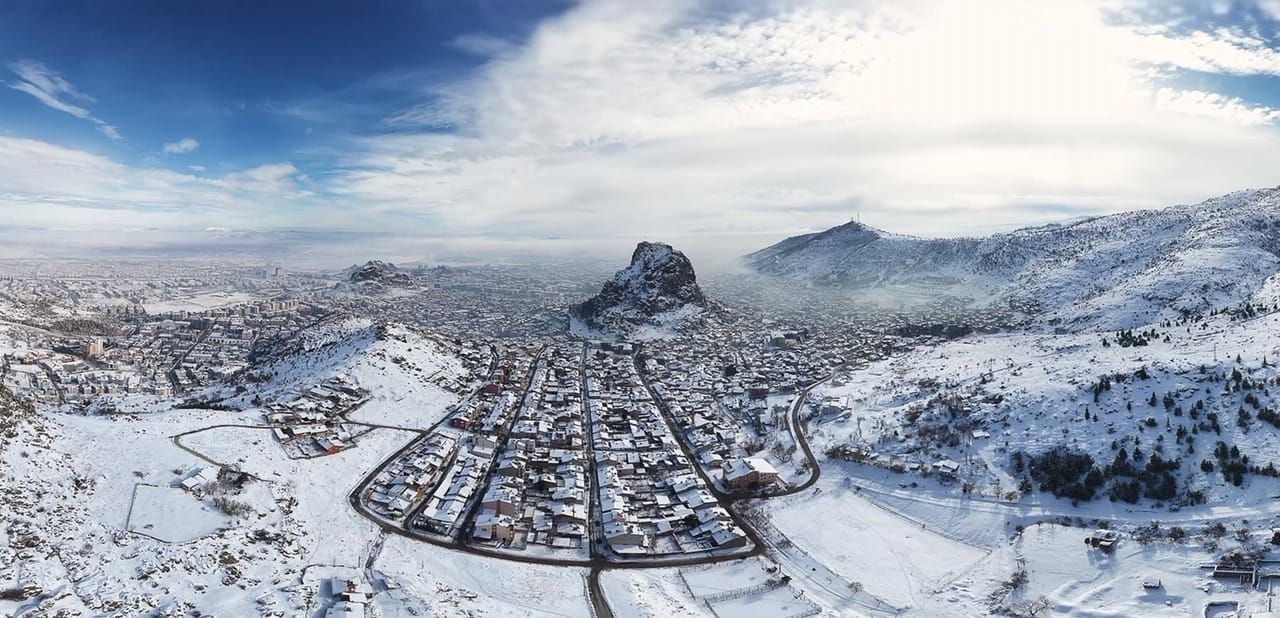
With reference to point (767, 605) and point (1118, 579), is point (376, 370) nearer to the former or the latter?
point (767, 605)

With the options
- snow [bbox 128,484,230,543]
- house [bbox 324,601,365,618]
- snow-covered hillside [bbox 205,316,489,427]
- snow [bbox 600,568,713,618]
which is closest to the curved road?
snow [bbox 600,568,713,618]

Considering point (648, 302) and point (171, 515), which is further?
point (648, 302)

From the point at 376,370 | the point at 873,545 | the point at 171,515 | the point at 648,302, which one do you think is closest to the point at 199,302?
the point at 648,302

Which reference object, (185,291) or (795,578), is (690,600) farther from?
(185,291)

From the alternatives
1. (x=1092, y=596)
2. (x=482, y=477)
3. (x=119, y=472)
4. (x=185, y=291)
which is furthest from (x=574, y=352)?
(x=185, y=291)

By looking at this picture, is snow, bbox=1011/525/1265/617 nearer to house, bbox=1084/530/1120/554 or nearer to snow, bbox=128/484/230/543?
house, bbox=1084/530/1120/554

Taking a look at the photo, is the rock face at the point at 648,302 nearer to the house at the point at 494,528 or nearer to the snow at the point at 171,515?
the house at the point at 494,528
